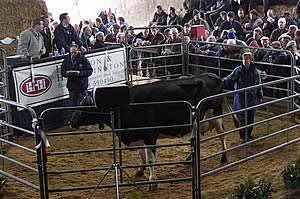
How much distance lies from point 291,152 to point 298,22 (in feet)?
19.9

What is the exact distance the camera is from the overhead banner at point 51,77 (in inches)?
387

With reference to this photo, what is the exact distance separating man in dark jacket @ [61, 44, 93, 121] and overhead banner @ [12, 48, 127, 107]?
0.76 ft

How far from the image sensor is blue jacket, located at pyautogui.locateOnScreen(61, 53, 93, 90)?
10.2m

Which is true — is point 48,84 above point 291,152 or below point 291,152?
above

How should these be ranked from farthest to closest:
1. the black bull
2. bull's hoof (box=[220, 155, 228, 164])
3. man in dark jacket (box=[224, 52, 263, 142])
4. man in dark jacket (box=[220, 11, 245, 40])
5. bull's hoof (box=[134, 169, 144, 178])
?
man in dark jacket (box=[220, 11, 245, 40]), man in dark jacket (box=[224, 52, 263, 142]), bull's hoof (box=[220, 155, 228, 164]), bull's hoof (box=[134, 169, 144, 178]), the black bull

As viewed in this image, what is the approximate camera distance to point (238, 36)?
1369 cm

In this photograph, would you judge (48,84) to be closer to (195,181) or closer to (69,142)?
(69,142)

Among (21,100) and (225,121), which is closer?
(21,100)

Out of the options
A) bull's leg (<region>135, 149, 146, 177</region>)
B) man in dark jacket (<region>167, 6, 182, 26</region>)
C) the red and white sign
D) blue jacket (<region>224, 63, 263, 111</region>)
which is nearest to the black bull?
bull's leg (<region>135, 149, 146, 177</region>)

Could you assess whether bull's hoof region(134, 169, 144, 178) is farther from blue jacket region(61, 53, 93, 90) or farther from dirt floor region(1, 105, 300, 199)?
blue jacket region(61, 53, 93, 90)

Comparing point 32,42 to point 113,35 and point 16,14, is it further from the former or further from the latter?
point 16,14

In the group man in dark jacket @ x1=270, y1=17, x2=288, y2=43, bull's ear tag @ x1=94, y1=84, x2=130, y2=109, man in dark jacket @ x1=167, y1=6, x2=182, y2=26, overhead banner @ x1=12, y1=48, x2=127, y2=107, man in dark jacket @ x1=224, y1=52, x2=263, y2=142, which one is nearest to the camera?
bull's ear tag @ x1=94, y1=84, x2=130, y2=109

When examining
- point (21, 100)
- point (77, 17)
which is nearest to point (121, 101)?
point (21, 100)

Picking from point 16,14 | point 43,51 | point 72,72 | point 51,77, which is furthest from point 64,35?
point 16,14
